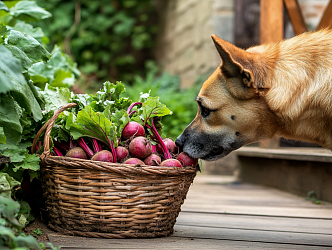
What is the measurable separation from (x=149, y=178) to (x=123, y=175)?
0.13 metres

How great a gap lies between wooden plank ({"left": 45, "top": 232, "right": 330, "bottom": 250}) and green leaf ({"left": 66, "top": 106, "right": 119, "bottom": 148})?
47cm

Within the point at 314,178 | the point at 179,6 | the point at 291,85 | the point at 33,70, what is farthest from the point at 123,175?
the point at 179,6

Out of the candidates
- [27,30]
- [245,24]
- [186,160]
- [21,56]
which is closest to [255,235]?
[186,160]

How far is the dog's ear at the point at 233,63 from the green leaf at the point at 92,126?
68 cm

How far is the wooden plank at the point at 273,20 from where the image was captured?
3975 mm

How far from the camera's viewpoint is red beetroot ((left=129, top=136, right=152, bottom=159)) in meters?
1.77

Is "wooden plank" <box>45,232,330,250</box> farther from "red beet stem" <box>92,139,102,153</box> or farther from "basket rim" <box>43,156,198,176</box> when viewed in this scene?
"red beet stem" <box>92,139,102,153</box>

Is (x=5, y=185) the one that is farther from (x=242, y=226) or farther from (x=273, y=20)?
(x=273, y=20)

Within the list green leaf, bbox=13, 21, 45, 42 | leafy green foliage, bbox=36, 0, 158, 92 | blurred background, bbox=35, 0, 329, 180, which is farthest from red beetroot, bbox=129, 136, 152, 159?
leafy green foliage, bbox=36, 0, 158, 92

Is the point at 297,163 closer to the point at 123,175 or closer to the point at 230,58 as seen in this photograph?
the point at 230,58

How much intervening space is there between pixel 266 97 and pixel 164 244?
939mm

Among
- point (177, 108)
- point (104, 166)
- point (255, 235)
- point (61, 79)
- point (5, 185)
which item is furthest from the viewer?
point (177, 108)

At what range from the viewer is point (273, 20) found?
401 cm

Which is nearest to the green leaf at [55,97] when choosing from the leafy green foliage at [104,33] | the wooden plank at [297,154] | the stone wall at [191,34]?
the wooden plank at [297,154]
